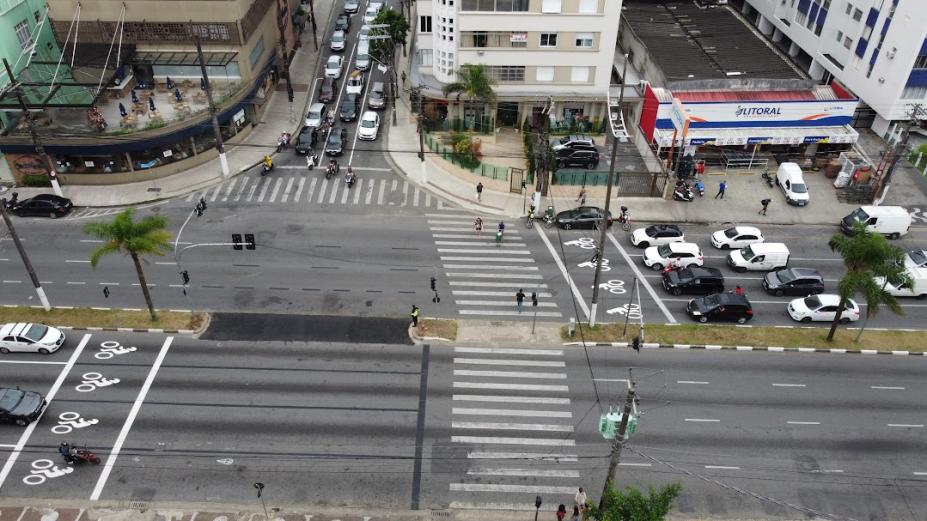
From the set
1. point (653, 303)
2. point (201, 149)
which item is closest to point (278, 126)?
point (201, 149)

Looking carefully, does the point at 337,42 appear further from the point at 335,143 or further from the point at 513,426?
the point at 513,426

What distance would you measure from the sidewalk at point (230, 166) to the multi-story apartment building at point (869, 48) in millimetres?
53250

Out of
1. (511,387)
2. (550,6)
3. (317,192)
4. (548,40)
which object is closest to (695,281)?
(511,387)

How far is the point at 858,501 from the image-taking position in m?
34.0

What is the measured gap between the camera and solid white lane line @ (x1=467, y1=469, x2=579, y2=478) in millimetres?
35031

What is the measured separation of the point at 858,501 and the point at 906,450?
5164mm

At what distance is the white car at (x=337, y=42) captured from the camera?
3189 inches

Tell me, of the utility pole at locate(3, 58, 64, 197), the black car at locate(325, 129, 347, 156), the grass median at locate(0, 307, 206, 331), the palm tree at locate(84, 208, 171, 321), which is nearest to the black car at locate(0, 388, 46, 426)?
the grass median at locate(0, 307, 206, 331)

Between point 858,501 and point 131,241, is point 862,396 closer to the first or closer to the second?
point 858,501

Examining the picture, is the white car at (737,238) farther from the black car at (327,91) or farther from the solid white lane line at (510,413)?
the black car at (327,91)

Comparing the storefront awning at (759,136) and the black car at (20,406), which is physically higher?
the storefront awning at (759,136)

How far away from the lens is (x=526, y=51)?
63.2m

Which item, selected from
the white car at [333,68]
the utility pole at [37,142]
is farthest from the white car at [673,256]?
the utility pole at [37,142]

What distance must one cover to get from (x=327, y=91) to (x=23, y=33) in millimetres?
28234
